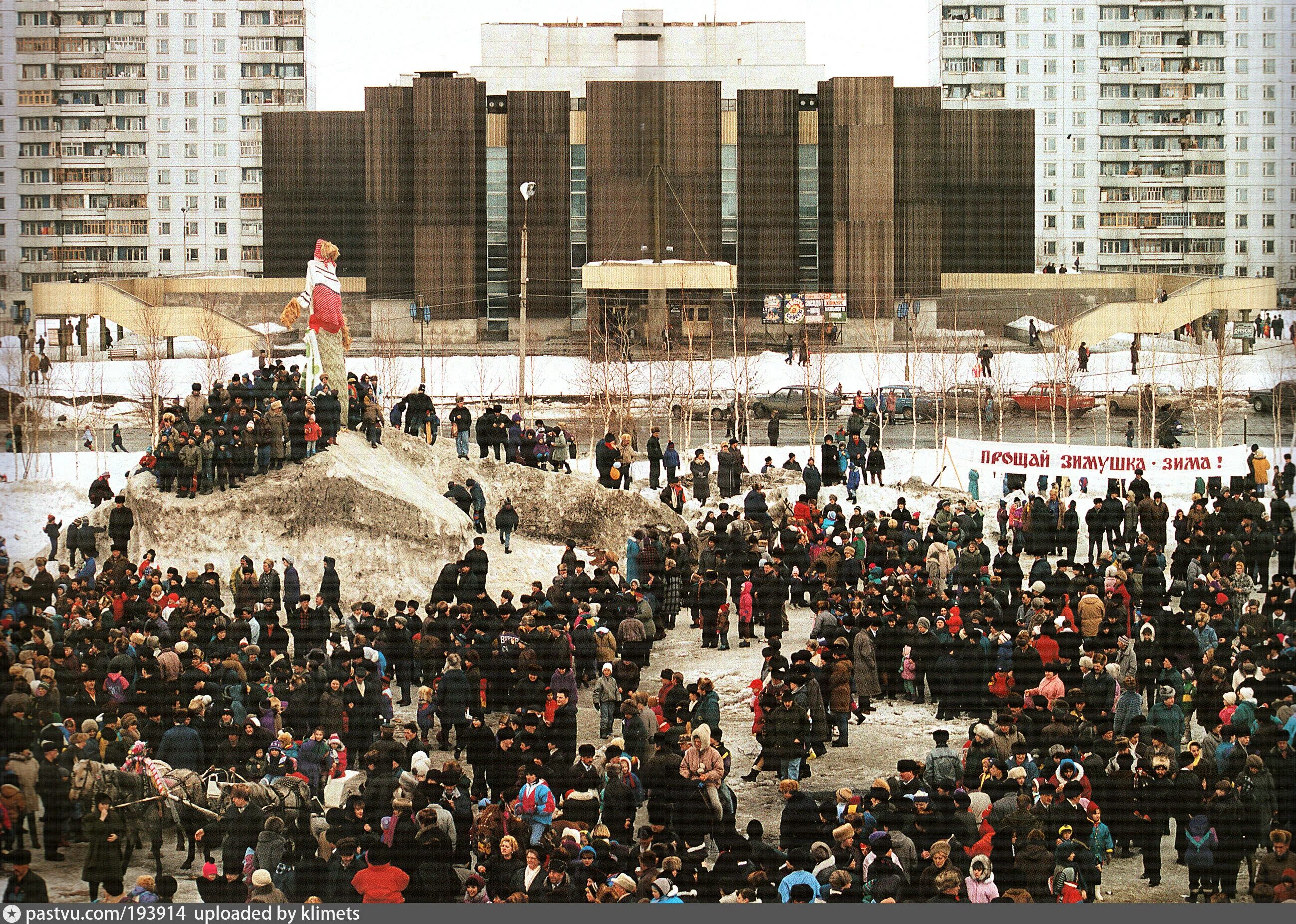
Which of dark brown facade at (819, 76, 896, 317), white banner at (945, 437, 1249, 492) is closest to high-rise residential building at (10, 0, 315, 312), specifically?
dark brown facade at (819, 76, 896, 317)

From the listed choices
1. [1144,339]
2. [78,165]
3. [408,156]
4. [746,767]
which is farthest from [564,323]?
[746,767]


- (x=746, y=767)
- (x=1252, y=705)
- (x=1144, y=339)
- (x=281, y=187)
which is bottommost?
(x=746, y=767)

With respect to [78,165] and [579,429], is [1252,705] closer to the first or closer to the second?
[579,429]

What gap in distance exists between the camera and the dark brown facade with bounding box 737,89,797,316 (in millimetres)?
58844

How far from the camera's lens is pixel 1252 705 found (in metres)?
13.9

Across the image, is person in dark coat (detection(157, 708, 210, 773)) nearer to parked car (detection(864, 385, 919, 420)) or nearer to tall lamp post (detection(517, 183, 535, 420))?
tall lamp post (detection(517, 183, 535, 420))

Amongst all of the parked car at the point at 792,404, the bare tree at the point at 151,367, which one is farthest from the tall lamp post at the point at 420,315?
the parked car at the point at 792,404

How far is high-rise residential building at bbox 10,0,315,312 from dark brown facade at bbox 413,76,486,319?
25.0m

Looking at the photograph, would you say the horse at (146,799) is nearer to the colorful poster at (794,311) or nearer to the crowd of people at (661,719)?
the crowd of people at (661,719)

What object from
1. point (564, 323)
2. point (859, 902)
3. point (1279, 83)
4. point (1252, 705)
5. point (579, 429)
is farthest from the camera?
point (1279, 83)

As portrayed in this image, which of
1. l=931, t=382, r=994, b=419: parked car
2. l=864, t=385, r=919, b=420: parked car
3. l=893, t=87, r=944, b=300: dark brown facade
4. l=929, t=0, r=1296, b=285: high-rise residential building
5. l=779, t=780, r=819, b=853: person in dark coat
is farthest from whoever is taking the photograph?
l=929, t=0, r=1296, b=285: high-rise residential building

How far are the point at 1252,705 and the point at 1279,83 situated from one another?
7476cm

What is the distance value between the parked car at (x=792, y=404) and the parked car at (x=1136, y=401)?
295 inches

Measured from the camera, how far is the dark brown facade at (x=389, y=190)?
59406mm
